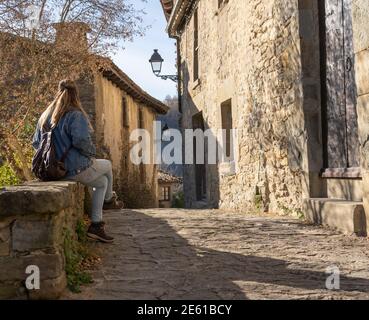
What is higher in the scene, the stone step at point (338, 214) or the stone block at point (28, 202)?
the stone block at point (28, 202)

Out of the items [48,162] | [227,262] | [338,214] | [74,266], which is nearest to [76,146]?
[48,162]

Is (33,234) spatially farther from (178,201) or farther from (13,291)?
(178,201)

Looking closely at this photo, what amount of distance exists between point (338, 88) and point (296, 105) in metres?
0.64

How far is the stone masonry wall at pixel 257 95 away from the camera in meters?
5.99

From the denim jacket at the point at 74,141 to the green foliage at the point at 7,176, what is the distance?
4.93 metres

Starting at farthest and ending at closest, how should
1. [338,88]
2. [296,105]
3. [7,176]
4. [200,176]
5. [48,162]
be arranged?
[200,176], [7,176], [296,105], [338,88], [48,162]

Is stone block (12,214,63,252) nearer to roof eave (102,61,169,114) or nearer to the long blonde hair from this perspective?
the long blonde hair

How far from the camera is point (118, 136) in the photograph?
13648 mm

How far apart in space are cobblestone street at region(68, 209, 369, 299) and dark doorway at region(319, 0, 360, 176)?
0.90 m

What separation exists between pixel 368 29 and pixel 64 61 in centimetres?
533

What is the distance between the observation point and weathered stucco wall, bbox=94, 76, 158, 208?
11.2 m

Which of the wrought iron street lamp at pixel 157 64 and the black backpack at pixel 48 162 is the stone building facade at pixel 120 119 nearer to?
the wrought iron street lamp at pixel 157 64

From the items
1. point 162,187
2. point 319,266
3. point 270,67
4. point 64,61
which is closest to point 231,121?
point 270,67

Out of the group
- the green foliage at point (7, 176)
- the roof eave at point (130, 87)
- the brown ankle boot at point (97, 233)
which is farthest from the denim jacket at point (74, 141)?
the roof eave at point (130, 87)
